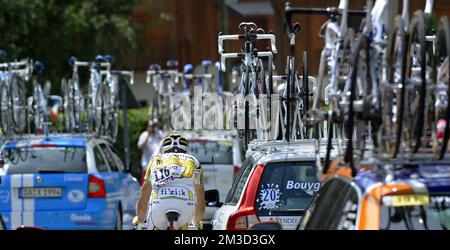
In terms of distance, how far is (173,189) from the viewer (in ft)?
38.1

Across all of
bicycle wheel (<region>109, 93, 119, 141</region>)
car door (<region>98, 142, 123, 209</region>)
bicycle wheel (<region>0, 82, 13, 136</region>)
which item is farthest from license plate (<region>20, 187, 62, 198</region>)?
bicycle wheel (<region>109, 93, 119, 141</region>)

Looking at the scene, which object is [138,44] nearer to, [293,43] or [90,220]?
[90,220]

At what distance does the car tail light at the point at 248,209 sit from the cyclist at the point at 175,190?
2.26 feet

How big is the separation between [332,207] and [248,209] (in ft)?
11.6

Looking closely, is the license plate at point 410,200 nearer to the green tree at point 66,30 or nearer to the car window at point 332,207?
the car window at point 332,207

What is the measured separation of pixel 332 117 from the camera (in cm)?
826

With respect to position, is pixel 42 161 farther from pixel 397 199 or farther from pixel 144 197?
pixel 397 199

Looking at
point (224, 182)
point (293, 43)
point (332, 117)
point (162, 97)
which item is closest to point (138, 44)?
point (162, 97)

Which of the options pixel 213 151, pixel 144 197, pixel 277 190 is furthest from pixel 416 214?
pixel 213 151

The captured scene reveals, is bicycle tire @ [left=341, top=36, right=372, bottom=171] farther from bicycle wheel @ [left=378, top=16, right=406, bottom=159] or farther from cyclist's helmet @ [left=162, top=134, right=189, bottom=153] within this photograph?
cyclist's helmet @ [left=162, top=134, right=189, bottom=153]

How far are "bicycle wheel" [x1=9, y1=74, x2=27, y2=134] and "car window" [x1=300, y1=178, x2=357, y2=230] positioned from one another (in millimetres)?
12488

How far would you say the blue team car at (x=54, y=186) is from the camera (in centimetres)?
1778

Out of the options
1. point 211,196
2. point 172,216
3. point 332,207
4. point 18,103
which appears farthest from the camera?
point 18,103

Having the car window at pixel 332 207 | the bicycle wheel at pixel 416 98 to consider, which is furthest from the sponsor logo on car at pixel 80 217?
the bicycle wheel at pixel 416 98
